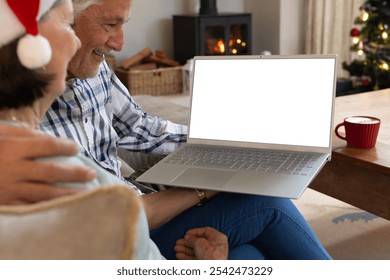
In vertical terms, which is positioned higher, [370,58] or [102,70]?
[102,70]

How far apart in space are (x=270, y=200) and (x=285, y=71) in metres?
0.38

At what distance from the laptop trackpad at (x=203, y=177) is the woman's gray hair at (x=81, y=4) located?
0.46 meters

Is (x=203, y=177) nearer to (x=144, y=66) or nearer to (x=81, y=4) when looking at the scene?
(x=81, y=4)

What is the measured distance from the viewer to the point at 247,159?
4.59 ft

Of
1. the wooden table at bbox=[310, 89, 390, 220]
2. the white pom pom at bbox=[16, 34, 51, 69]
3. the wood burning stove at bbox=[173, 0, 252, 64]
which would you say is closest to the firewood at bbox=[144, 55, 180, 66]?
the wood burning stove at bbox=[173, 0, 252, 64]

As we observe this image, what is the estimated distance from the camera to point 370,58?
439cm

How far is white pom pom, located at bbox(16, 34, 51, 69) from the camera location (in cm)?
70

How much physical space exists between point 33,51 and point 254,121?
889 mm

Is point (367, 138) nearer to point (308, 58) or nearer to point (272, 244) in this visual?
point (308, 58)

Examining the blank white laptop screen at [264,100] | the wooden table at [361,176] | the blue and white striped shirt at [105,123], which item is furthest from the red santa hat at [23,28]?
the wooden table at [361,176]

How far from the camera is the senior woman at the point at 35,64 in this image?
69cm

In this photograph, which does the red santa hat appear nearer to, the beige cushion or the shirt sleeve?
the beige cushion
